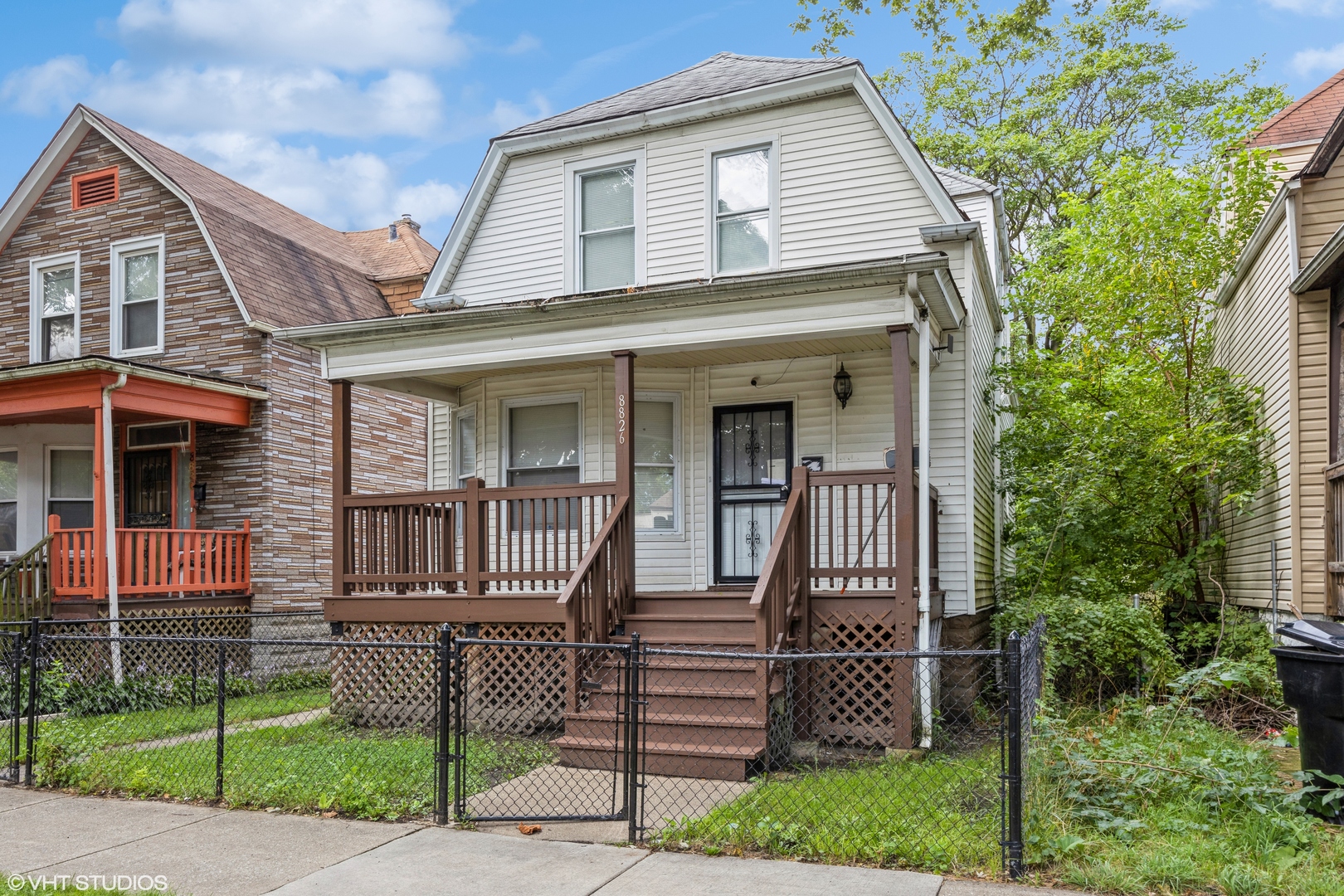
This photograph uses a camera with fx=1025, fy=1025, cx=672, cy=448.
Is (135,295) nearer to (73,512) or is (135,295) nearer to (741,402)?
(73,512)

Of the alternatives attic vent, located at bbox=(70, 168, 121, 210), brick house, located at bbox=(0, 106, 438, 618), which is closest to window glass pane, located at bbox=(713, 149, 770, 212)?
brick house, located at bbox=(0, 106, 438, 618)

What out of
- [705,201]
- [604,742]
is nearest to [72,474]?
[705,201]

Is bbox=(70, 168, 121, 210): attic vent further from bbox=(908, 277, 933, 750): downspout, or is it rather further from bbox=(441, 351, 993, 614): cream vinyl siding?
bbox=(908, 277, 933, 750): downspout

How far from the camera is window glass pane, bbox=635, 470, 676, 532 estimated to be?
10.5 metres

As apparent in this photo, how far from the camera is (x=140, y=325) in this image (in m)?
14.2

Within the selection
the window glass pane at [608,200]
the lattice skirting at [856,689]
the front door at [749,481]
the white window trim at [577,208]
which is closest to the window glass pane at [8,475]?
the white window trim at [577,208]

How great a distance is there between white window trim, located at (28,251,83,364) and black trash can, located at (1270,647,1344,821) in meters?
15.3

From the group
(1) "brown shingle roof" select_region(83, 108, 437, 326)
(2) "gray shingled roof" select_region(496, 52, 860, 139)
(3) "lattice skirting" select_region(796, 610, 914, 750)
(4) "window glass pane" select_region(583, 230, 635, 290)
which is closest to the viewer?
(3) "lattice skirting" select_region(796, 610, 914, 750)

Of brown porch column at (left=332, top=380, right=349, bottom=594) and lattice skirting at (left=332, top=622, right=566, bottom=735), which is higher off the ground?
brown porch column at (left=332, top=380, right=349, bottom=594)

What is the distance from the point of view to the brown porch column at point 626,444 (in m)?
8.77

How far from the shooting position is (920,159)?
10055mm

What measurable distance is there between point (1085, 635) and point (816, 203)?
4.99m

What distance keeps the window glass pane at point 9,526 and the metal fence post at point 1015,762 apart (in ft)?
45.5

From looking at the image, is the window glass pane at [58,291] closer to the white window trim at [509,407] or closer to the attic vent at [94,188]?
the attic vent at [94,188]
